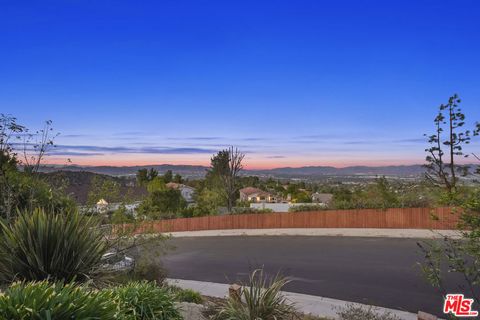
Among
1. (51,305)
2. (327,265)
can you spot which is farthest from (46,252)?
(327,265)

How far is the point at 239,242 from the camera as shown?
25.4 meters

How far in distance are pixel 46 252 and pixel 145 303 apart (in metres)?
2.26

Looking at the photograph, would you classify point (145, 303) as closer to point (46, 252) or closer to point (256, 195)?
point (46, 252)

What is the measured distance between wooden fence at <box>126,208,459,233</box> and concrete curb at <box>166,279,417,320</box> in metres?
9.34

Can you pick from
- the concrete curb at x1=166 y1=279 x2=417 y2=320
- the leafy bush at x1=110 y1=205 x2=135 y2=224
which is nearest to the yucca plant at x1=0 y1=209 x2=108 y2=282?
the leafy bush at x1=110 y1=205 x2=135 y2=224

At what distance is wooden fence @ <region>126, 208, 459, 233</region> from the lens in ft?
82.5

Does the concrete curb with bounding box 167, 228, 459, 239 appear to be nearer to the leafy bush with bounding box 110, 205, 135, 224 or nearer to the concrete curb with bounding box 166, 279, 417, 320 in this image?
the concrete curb with bounding box 166, 279, 417, 320

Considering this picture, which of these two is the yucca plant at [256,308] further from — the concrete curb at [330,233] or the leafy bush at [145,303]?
the concrete curb at [330,233]

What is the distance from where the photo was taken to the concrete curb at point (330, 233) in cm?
2367

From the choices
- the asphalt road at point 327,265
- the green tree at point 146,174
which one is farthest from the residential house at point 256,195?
the asphalt road at point 327,265

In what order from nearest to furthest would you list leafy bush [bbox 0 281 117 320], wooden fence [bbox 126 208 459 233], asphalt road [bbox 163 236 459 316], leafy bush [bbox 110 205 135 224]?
1. leafy bush [bbox 0 281 117 320]
2. leafy bush [bbox 110 205 135 224]
3. asphalt road [bbox 163 236 459 316]
4. wooden fence [bbox 126 208 459 233]

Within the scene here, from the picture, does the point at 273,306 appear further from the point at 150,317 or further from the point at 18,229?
the point at 18,229

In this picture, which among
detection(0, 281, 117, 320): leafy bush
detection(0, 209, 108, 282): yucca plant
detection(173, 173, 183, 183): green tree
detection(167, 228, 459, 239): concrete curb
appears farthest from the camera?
detection(173, 173, 183, 183): green tree

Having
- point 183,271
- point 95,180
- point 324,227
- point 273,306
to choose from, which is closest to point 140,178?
point 324,227
